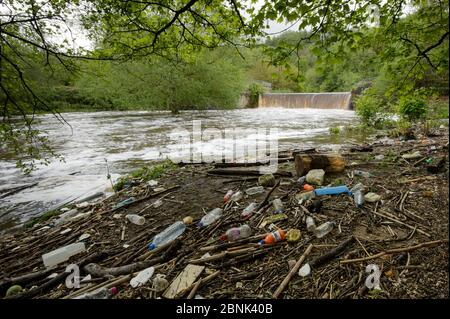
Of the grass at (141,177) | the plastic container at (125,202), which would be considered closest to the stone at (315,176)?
the plastic container at (125,202)

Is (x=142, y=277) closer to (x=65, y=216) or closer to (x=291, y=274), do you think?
(x=291, y=274)

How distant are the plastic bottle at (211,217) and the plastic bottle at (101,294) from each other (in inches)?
43.8

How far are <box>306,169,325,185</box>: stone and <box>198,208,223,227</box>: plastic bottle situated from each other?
1395 mm

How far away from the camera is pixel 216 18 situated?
3785 mm

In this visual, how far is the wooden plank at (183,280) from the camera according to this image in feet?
6.14

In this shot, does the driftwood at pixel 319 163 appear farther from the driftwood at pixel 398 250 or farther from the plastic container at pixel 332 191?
the driftwood at pixel 398 250

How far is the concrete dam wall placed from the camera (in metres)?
23.2

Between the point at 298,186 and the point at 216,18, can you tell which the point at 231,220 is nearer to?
the point at 298,186

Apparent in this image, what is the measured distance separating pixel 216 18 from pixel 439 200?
378cm

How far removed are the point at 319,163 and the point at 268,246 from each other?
2.04 m

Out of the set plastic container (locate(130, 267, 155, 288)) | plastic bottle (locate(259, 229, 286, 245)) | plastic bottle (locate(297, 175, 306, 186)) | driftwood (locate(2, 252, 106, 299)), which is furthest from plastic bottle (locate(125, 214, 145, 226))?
plastic bottle (locate(297, 175, 306, 186))

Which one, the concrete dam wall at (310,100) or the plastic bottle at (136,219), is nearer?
the plastic bottle at (136,219)

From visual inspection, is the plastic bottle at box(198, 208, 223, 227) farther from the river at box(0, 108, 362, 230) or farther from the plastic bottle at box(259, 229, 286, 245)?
the river at box(0, 108, 362, 230)
